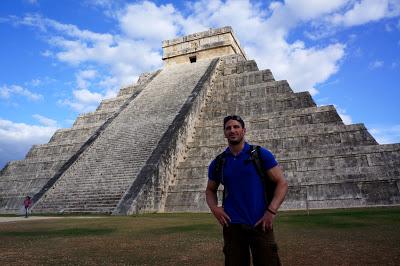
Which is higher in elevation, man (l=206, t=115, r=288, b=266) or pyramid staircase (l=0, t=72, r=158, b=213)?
pyramid staircase (l=0, t=72, r=158, b=213)

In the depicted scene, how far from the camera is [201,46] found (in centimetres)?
2833

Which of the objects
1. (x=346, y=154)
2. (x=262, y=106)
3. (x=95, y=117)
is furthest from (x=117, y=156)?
(x=346, y=154)

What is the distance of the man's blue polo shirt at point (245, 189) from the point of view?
2992 mm

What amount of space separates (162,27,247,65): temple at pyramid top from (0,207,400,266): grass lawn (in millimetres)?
19534

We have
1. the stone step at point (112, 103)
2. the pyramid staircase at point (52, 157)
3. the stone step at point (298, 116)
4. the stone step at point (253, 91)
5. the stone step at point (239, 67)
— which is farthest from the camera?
the stone step at point (112, 103)

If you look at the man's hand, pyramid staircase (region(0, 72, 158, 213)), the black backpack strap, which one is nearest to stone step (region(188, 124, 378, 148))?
pyramid staircase (region(0, 72, 158, 213))

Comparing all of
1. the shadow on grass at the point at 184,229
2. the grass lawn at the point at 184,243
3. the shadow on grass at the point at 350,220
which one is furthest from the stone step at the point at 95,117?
the shadow on grass at the point at 350,220

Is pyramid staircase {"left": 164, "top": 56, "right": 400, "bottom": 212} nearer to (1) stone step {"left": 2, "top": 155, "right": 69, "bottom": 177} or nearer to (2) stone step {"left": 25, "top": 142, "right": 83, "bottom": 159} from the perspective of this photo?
(2) stone step {"left": 25, "top": 142, "right": 83, "bottom": 159}

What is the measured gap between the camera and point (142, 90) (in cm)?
2448

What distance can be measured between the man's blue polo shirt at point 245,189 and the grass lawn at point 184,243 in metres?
2.62

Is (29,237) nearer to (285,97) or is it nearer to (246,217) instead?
(246,217)

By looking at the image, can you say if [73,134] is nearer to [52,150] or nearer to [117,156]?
[52,150]

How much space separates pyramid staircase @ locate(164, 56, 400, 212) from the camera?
13.1 metres

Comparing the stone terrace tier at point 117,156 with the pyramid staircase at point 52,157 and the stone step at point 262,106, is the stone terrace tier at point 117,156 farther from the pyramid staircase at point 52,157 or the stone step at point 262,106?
the stone step at point 262,106
